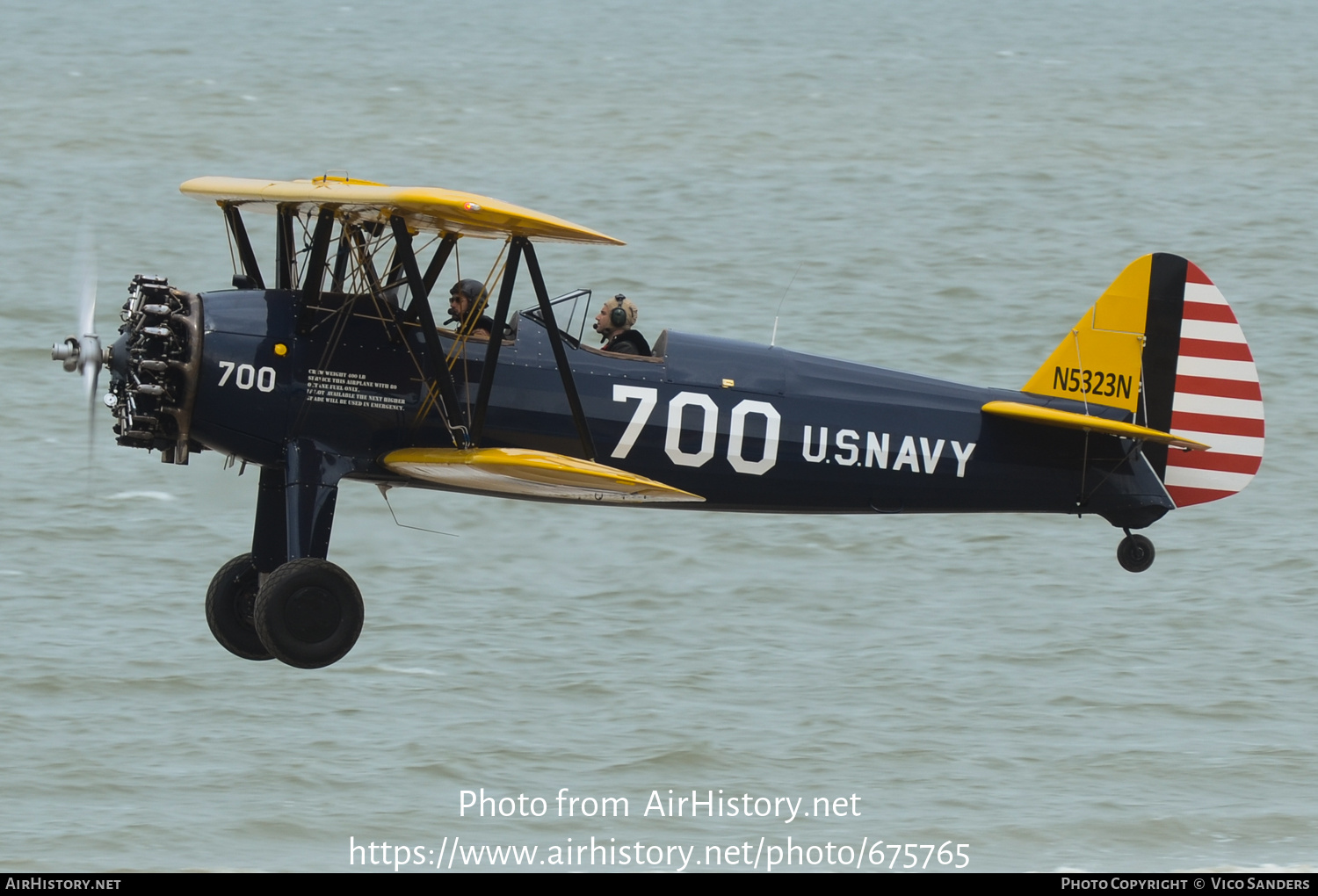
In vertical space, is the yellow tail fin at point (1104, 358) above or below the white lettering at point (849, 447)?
above

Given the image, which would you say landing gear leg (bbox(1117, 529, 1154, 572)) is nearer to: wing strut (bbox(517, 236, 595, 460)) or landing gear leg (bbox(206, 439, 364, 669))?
wing strut (bbox(517, 236, 595, 460))

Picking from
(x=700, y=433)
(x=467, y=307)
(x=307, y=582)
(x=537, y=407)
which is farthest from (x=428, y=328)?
(x=700, y=433)

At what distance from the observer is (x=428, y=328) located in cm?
1270

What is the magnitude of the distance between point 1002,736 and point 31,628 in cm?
939

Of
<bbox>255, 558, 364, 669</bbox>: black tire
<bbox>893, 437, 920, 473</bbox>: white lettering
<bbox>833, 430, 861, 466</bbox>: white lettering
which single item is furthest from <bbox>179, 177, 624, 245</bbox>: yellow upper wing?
<bbox>893, 437, 920, 473</bbox>: white lettering

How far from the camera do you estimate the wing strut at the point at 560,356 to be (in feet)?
42.4

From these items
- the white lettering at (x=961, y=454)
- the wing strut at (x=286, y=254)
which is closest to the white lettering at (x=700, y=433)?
the white lettering at (x=961, y=454)

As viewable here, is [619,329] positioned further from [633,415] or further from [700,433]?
[700,433]

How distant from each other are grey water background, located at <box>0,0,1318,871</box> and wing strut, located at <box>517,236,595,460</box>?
254 cm

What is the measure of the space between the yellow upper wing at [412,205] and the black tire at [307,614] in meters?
2.30

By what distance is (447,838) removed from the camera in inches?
630

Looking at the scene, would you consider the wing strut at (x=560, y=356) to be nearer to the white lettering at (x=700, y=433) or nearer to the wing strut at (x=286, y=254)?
the white lettering at (x=700, y=433)

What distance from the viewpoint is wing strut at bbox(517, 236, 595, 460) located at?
1291cm
